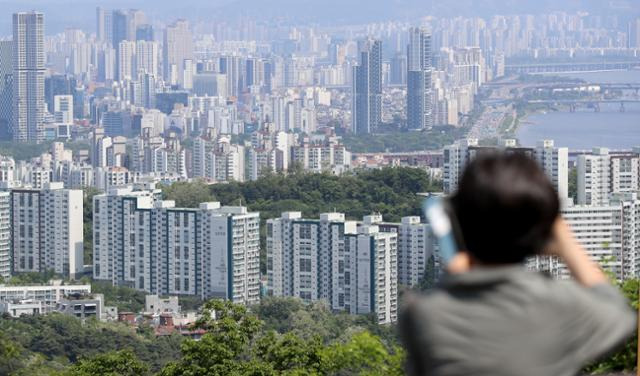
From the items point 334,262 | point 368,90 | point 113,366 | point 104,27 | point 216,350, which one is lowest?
point 334,262

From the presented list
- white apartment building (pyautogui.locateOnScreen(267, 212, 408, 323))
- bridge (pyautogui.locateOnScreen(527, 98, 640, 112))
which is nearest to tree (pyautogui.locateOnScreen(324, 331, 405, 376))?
white apartment building (pyautogui.locateOnScreen(267, 212, 408, 323))

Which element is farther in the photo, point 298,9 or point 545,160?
point 298,9

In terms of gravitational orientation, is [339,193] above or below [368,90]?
below

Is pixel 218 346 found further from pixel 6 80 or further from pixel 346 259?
→ pixel 6 80

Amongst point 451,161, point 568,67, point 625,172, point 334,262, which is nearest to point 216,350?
point 334,262

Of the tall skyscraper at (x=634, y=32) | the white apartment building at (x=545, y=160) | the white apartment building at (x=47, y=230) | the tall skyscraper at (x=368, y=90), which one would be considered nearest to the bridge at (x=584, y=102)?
the tall skyscraper at (x=368, y=90)

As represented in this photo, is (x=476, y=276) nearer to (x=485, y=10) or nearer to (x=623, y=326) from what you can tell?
(x=623, y=326)
